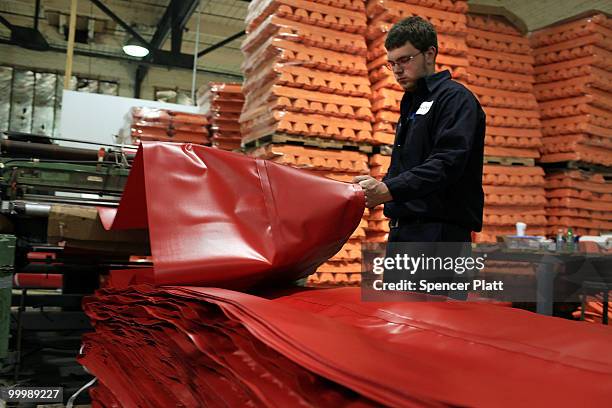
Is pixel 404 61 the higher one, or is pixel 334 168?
pixel 404 61

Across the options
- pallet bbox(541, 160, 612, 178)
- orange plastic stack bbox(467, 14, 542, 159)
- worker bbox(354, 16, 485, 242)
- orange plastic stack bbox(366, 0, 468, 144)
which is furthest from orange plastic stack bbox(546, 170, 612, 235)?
worker bbox(354, 16, 485, 242)

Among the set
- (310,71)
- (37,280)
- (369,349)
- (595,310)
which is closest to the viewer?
(369,349)

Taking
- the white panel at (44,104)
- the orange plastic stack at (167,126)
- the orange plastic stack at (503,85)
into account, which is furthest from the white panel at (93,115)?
the white panel at (44,104)

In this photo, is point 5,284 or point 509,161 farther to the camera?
point 509,161

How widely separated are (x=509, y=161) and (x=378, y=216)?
2.18m

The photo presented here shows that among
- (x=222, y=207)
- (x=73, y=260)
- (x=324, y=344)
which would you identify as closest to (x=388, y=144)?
(x=73, y=260)

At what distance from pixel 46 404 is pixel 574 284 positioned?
186 inches

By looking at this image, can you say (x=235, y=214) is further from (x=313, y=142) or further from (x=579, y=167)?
(x=579, y=167)

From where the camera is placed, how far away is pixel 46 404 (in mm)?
2926

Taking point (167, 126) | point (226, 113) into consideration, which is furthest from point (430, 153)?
point (167, 126)

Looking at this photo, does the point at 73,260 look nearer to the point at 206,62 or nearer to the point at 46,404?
the point at 46,404

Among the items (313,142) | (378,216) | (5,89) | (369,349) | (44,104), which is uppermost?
(5,89)

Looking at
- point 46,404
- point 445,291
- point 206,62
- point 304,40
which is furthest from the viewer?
point 206,62

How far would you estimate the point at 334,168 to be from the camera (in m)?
5.95
